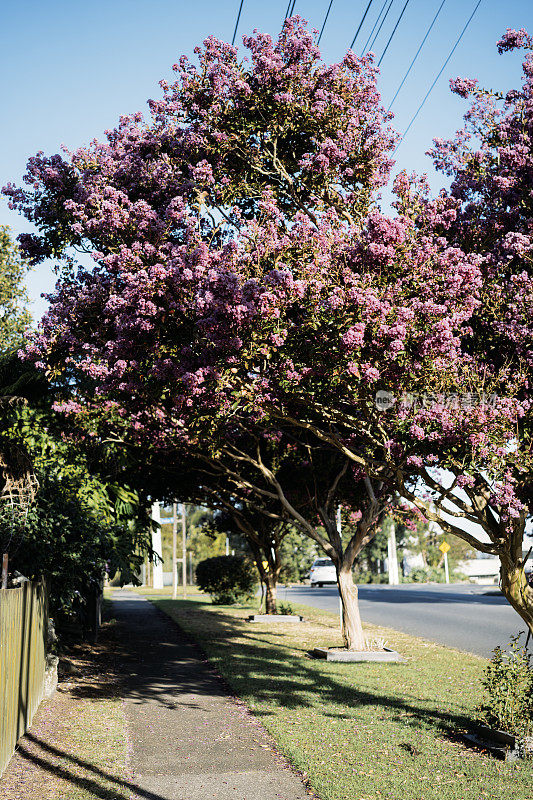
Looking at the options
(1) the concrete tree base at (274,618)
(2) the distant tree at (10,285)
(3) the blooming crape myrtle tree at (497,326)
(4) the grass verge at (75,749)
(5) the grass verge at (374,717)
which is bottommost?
(1) the concrete tree base at (274,618)

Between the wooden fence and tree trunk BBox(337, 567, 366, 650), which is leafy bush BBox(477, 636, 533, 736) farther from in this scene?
tree trunk BBox(337, 567, 366, 650)

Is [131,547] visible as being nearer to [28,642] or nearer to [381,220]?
[28,642]

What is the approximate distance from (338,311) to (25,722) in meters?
5.81

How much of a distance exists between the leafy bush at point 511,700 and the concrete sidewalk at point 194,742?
2.35m

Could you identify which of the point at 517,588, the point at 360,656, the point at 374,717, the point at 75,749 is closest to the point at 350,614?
the point at 360,656

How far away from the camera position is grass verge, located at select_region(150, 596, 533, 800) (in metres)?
6.65

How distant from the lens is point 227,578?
31.4 m

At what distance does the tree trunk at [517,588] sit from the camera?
25.7 ft

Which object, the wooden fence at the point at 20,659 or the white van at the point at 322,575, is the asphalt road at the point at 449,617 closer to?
the wooden fence at the point at 20,659

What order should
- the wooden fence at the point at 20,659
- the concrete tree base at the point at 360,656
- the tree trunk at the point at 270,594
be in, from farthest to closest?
the tree trunk at the point at 270,594 → the concrete tree base at the point at 360,656 → the wooden fence at the point at 20,659

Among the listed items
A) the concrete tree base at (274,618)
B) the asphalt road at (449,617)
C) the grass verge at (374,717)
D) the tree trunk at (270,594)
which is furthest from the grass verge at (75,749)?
the tree trunk at (270,594)

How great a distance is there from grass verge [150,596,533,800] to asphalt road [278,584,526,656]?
1386 mm

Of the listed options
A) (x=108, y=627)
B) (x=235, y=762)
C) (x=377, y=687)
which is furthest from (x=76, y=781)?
(x=108, y=627)

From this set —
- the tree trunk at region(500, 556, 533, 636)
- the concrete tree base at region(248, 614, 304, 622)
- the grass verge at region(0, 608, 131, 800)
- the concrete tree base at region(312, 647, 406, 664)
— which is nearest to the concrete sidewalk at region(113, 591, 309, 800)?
the grass verge at region(0, 608, 131, 800)
